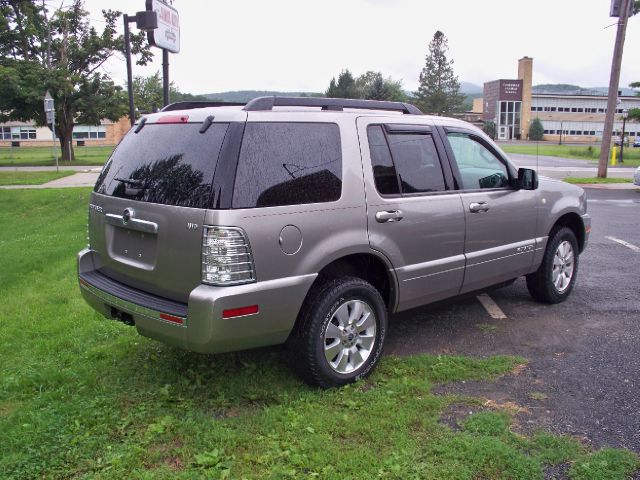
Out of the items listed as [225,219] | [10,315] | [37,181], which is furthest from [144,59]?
[225,219]

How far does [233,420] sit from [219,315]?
2.28ft

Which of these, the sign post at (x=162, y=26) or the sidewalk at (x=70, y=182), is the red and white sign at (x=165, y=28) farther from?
the sidewalk at (x=70, y=182)

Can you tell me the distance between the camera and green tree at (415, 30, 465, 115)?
80.6 m

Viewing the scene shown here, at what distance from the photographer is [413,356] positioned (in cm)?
455

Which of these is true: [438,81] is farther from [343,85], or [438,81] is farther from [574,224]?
[574,224]

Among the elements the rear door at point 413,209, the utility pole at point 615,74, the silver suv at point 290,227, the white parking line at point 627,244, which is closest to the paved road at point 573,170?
the utility pole at point 615,74

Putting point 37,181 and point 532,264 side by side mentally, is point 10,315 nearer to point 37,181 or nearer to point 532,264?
point 532,264

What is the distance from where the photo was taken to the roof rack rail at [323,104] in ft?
12.2

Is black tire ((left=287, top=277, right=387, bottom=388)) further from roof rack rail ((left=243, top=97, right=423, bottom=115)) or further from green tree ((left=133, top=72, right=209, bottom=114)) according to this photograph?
green tree ((left=133, top=72, right=209, bottom=114))

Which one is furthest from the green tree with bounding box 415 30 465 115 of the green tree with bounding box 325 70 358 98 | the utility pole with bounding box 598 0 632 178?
the utility pole with bounding box 598 0 632 178

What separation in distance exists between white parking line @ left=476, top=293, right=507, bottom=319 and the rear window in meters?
3.31

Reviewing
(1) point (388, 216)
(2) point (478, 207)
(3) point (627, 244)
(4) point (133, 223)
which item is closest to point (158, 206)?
(4) point (133, 223)

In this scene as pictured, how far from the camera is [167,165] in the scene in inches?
147

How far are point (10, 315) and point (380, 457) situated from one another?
4.01m
